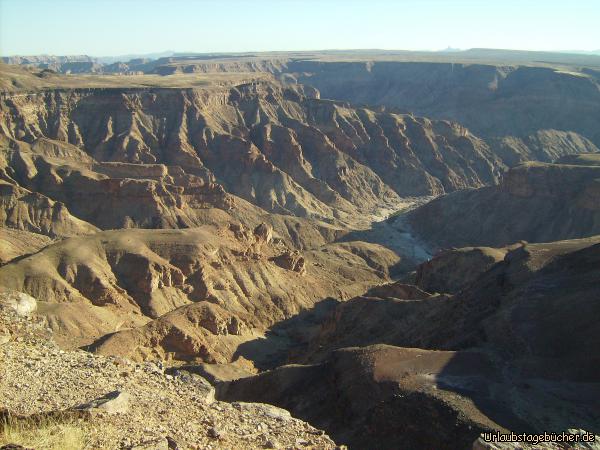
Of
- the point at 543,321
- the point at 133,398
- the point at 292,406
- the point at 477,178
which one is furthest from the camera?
the point at 477,178

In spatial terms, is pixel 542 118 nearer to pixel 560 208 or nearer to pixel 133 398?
pixel 560 208

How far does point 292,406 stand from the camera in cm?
3309

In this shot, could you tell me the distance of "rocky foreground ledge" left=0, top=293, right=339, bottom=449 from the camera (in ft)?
52.0

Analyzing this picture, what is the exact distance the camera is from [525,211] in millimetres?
97625

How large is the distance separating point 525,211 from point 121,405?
8922 centimetres

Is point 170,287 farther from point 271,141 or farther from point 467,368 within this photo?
point 271,141

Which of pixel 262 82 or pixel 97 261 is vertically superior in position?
pixel 262 82

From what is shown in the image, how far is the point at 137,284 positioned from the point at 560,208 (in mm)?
64192

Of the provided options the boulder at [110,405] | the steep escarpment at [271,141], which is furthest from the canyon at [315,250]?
the boulder at [110,405]

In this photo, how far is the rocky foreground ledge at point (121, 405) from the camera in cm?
1586

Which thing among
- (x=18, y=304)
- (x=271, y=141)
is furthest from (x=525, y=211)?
(x=18, y=304)

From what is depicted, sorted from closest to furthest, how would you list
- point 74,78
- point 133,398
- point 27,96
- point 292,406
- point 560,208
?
point 133,398 < point 292,406 < point 560,208 < point 27,96 < point 74,78

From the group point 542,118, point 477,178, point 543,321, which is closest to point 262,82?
point 477,178

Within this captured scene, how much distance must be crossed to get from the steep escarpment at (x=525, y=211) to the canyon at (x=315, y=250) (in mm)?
324
